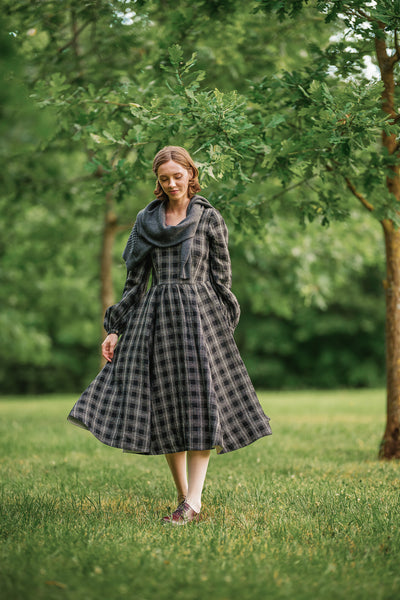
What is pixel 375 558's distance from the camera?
303 centimetres

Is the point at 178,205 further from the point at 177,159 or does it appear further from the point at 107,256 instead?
the point at 107,256

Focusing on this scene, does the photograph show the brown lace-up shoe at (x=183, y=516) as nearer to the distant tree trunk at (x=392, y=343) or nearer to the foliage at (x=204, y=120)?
the foliage at (x=204, y=120)

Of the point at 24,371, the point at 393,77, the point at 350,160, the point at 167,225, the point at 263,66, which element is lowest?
the point at 24,371

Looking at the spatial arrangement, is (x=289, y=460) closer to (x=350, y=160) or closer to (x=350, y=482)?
(x=350, y=482)

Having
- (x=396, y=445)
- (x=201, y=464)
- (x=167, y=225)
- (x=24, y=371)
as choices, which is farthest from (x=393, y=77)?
(x=24, y=371)

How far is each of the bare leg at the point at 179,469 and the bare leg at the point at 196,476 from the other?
0.13 metres

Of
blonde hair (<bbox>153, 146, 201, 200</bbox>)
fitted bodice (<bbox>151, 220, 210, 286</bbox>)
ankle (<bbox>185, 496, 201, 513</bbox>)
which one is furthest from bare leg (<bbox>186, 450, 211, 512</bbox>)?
blonde hair (<bbox>153, 146, 201, 200</bbox>)

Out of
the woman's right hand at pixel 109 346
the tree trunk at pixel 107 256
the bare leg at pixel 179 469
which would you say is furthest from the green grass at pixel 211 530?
A: the tree trunk at pixel 107 256

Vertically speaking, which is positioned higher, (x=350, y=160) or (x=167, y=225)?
(x=350, y=160)

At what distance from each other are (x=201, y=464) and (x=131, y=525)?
550mm

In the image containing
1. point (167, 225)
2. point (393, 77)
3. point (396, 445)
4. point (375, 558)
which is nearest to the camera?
point (375, 558)

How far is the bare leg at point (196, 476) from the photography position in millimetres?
3775

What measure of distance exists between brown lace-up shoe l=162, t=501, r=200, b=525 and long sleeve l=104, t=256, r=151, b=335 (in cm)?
117

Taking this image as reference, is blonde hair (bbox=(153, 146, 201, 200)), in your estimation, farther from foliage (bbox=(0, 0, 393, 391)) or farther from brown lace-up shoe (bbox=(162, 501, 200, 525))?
brown lace-up shoe (bbox=(162, 501, 200, 525))
